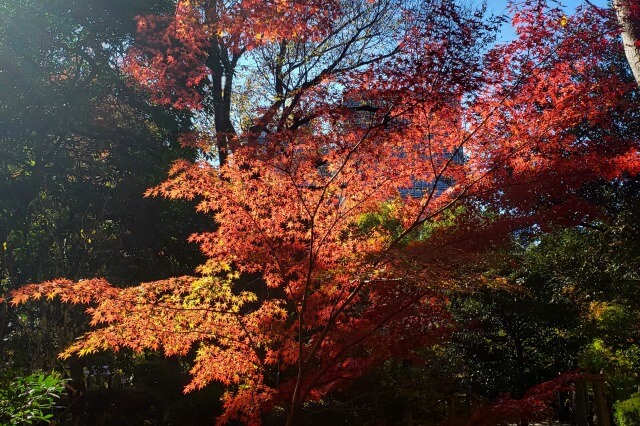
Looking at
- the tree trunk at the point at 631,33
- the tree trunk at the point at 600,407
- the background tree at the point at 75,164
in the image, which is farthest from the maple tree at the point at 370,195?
the tree trunk at the point at 600,407

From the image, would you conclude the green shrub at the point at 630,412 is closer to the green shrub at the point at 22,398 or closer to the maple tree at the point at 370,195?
the maple tree at the point at 370,195

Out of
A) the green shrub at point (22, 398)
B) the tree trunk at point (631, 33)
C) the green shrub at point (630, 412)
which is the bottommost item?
the green shrub at point (22, 398)

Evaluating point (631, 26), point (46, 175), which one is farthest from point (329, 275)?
point (46, 175)

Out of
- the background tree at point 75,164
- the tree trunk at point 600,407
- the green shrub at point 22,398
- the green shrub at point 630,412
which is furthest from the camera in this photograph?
the green shrub at point 630,412

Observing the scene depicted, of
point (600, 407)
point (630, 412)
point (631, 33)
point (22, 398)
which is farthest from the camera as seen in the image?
point (630, 412)

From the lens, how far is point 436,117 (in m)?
4.96

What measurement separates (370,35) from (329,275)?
19.4 feet

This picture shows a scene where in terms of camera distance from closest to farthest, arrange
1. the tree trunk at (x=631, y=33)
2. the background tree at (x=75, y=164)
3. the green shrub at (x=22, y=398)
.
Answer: the green shrub at (x=22, y=398), the tree trunk at (x=631, y=33), the background tree at (x=75, y=164)

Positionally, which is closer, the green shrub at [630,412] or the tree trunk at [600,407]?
the tree trunk at [600,407]

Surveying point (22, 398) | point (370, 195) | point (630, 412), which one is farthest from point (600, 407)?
point (22, 398)

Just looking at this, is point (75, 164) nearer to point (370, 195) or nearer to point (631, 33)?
point (370, 195)

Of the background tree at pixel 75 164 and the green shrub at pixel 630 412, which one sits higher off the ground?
the background tree at pixel 75 164

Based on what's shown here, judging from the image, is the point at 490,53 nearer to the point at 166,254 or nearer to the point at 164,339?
the point at 164,339

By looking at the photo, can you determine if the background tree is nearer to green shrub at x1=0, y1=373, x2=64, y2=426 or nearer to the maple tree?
the maple tree
